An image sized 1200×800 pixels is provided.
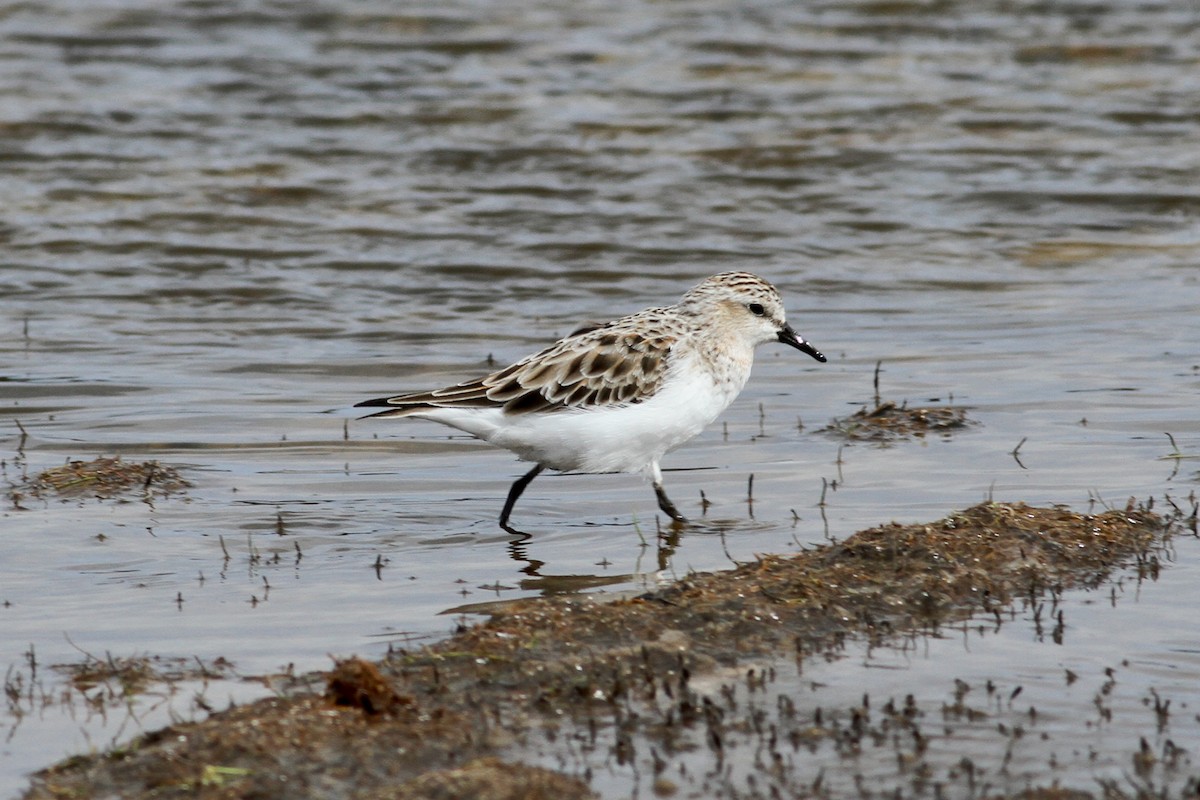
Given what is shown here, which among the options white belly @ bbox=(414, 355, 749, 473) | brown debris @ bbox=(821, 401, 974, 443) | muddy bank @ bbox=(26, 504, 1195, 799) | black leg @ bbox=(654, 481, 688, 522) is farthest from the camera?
brown debris @ bbox=(821, 401, 974, 443)

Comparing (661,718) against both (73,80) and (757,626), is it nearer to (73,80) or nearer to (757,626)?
(757,626)

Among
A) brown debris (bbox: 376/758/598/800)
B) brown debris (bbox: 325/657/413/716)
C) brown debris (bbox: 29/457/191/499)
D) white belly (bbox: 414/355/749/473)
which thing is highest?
white belly (bbox: 414/355/749/473)

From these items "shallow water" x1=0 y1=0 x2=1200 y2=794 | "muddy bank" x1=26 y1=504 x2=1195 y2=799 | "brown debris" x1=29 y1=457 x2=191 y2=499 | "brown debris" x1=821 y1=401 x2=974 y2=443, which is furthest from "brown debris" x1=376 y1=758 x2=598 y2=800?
"brown debris" x1=821 y1=401 x2=974 y2=443

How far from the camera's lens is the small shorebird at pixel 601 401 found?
365 inches

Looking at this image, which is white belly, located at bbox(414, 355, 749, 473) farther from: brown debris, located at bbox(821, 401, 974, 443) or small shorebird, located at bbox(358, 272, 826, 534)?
brown debris, located at bbox(821, 401, 974, 443)

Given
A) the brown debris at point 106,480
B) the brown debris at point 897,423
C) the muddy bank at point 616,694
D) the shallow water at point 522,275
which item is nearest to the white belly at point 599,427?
the shallow water at point 522,275

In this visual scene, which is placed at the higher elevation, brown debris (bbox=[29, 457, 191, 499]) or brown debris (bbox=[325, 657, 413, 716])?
brown debris (bbox=[29, 457, 191, 499])

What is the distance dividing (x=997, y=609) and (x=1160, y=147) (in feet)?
53.0

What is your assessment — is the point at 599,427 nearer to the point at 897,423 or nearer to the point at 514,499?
the point at 514,499

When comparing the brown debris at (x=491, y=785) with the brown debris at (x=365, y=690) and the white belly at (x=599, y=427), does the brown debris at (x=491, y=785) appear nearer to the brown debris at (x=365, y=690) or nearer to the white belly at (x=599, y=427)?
the brown debris at (x=365, y=690)

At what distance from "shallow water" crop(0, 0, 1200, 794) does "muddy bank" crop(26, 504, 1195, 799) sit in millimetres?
487

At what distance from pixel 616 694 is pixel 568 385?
3.43 metres

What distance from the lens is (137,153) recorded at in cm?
2164

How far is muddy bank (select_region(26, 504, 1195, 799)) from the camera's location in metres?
5.49
